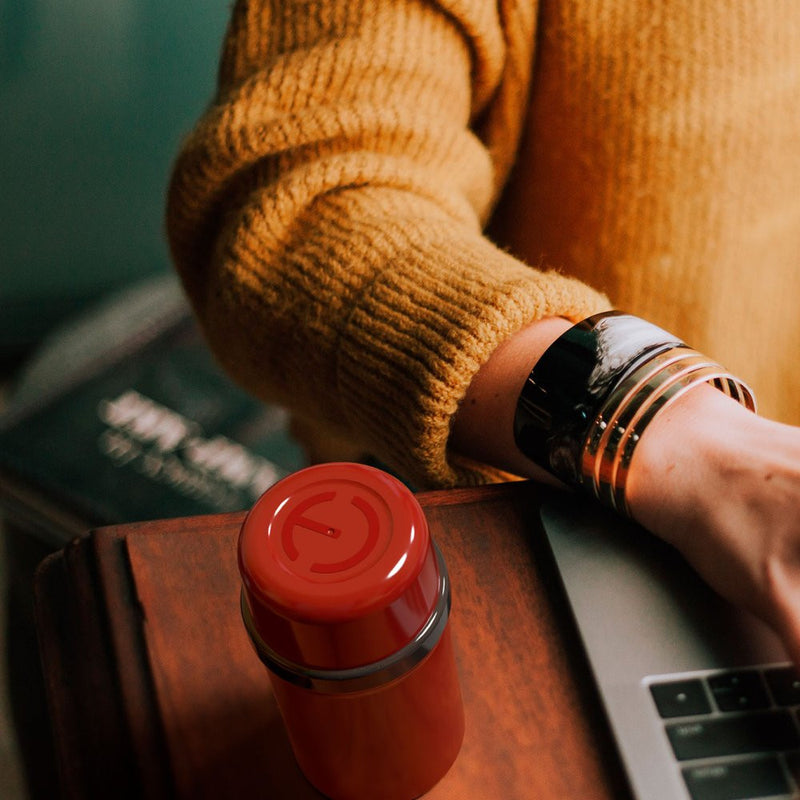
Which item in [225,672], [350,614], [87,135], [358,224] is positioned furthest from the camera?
[87,135]

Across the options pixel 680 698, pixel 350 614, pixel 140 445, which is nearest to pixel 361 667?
pixel 350 614

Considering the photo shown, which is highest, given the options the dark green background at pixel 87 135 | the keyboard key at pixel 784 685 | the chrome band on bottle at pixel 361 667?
the chrome band on bottle at pixel 361 667

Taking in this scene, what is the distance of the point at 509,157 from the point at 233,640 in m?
0.42

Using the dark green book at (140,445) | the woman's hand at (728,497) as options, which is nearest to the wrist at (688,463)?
the woman's hand at (728,497)

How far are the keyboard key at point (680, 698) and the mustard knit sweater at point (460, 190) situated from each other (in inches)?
6.2

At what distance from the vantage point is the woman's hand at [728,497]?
1.15 ft

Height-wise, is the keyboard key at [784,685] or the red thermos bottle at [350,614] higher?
the red thermos bottle at [350,614]

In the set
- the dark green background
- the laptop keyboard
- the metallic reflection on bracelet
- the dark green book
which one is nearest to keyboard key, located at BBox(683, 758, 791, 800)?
the laptop keyboard

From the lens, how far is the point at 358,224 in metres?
0.48

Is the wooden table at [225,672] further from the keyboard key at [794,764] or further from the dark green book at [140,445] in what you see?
the dark green book at [140,445]

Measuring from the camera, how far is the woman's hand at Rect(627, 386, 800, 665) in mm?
352

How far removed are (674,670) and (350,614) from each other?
0.16 m

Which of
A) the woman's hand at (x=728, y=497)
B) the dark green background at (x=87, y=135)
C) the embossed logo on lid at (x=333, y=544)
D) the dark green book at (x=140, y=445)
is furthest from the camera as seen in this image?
the dark green background at (x=87, y=135)

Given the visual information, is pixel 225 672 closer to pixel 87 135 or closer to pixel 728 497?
pixel 728 497
